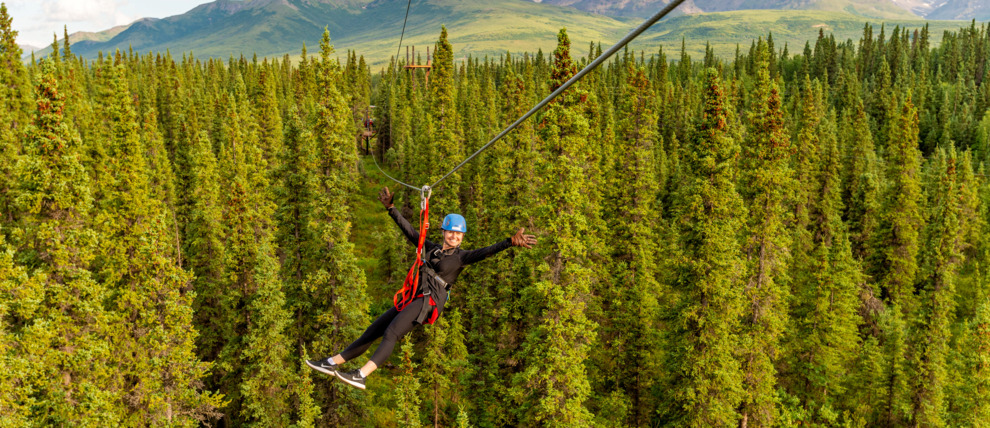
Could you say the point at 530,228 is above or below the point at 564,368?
above

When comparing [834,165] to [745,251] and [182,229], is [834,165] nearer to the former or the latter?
[745,251]

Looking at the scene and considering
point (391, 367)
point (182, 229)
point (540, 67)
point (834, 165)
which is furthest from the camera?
point (540, 67)

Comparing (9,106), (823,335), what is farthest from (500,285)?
(9,106)

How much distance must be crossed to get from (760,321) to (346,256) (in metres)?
21.0

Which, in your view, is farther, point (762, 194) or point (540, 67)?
point (540, 67)

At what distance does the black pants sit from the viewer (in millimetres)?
8297

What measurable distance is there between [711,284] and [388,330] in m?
19.7

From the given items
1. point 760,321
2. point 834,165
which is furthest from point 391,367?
point 834,165

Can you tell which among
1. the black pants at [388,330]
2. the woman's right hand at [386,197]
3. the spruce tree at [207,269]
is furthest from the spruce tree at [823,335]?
the spruce tree at [207,269]

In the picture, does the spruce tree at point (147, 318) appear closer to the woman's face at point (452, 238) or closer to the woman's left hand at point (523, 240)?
the woman's face at point (452, 238)

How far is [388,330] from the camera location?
8500 millimetres

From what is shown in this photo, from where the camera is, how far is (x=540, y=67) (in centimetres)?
12494

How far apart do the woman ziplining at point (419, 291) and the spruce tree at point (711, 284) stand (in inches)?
717

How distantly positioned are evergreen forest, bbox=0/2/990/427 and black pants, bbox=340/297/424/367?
49.3 feet
